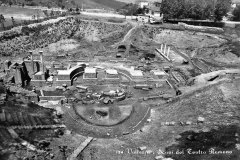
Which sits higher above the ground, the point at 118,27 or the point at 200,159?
the point at 118,27

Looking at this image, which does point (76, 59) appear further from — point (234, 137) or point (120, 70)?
point (234, 137)

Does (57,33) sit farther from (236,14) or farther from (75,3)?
(75,3)

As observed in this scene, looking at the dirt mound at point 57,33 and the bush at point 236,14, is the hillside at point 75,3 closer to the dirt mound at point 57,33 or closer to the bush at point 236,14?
the dirt mound at point 57,33

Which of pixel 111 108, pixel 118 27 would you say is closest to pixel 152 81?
pixel 111 108

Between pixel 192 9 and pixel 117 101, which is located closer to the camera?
pixel 117 101

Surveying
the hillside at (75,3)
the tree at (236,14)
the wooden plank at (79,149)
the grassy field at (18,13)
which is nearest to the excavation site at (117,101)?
the wooden plank at (79,149)

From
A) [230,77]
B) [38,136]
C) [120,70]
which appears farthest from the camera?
[120,70]

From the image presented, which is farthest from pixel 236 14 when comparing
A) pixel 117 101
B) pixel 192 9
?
pixel 117 101
